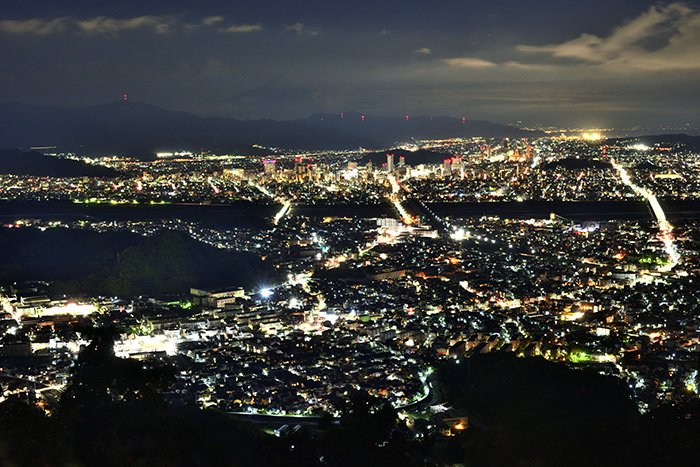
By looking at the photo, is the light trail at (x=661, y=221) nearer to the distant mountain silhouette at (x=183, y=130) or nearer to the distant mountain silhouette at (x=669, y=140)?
the distant mountain silhouette at (x=669, y=140)

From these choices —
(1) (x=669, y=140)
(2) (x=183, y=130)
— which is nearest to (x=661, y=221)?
(1) (x=669, y=140)

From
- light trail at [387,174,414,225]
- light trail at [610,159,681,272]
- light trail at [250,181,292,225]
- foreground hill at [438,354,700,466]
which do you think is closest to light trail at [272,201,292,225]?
light trail at [250,181,292,225]

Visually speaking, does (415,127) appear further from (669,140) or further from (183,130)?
(669,140)

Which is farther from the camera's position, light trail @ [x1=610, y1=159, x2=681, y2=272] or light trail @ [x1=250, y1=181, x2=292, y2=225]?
light trail @ [x1=250, y1=181, x2=292, y2=225]

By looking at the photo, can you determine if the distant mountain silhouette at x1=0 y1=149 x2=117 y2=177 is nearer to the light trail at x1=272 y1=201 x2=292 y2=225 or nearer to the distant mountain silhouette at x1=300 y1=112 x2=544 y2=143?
the light trail at x1=272 y1=201 x2=292 y2=225

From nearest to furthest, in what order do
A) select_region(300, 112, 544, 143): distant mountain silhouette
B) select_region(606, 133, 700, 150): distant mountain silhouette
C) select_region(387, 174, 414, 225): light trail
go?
select_region(387, 174, 414, 225): light trail, select_region(606, 133, 700, 150): distant mountain silhouette, select_region(300, 112, 544, 143): distant mountain silhouette

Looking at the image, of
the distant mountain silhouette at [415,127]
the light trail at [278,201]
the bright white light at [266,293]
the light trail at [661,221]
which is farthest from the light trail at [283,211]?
the distant mountain silhouette at [415,127]

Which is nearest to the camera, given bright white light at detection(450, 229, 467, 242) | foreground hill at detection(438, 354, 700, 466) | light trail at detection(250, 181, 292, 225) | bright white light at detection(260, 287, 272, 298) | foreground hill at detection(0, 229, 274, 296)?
foreground hill at detection(438, 354, 700, 466)
